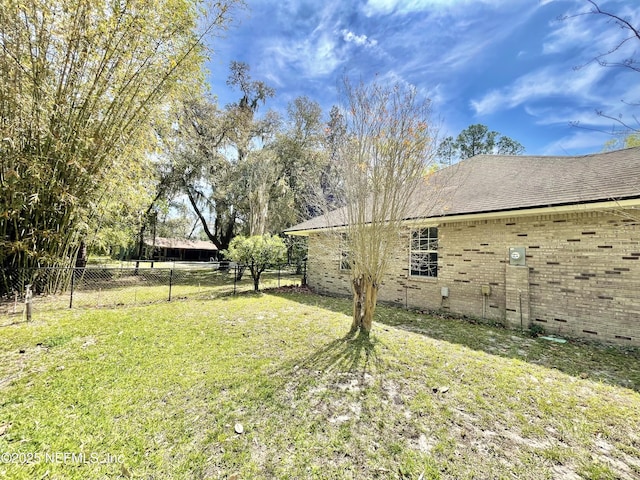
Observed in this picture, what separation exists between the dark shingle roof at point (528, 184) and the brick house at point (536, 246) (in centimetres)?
2

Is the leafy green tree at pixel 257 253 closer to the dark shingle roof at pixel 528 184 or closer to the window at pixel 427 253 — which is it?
the dark shingle roof at pixel 528 184

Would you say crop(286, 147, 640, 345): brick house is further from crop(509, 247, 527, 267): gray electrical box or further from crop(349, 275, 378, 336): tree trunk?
crop(349, 275, 378, 336): tree trunk

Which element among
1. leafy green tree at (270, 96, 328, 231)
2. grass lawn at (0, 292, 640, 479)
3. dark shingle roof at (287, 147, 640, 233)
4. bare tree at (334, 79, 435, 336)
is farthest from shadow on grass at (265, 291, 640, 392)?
leafy green tree at (270, 96, 328, 231)

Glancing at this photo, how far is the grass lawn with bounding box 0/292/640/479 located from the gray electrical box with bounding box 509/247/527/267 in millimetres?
1823

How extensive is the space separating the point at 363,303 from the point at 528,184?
5.55 m

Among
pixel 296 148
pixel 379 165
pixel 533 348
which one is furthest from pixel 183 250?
pixel 533 348

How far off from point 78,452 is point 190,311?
4.67 meters

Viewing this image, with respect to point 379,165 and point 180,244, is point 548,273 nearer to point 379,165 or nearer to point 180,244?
point 379,165

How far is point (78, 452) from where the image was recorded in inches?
81.7

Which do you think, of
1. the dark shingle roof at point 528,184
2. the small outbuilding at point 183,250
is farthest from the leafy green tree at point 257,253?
the small outbuilding at point 183,250

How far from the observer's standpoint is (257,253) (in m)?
9.65

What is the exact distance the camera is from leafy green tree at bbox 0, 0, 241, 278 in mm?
5133

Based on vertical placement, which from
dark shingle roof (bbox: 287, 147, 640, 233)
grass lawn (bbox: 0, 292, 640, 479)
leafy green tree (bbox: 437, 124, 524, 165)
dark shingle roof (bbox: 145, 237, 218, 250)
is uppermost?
leafy green tree (bbox: 437, 124, 524, 165)

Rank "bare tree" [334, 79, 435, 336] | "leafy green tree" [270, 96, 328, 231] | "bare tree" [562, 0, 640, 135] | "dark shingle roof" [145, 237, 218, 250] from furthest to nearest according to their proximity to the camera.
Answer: "dark shingle roof" [145, 237, 218, 250], "leafy green tree" [270, 96, 328, 231], "bare tree" [334, 79, 435, 336], "bare tree" [562, 0, 640, 135]
